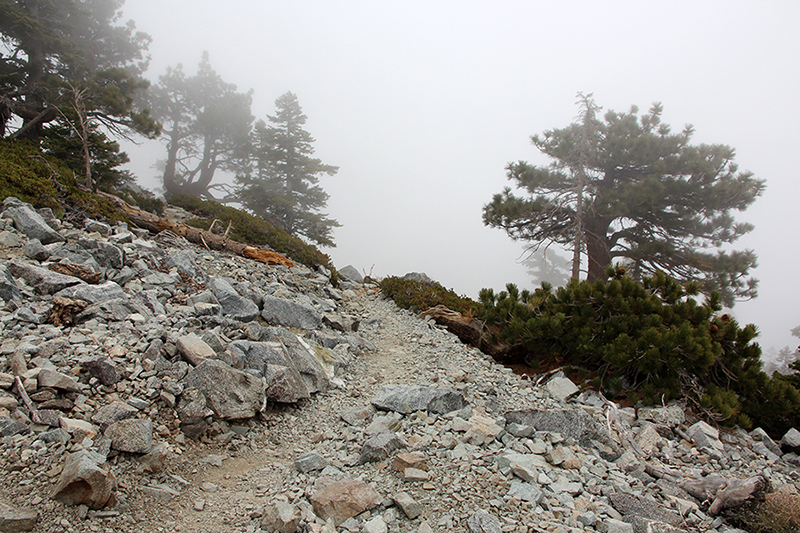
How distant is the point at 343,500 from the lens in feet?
10.5

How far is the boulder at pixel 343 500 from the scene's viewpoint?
10.3 feet

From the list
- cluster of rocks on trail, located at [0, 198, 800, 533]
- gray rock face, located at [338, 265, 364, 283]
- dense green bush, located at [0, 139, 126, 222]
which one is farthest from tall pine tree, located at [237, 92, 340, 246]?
cluster of rocks on trail, located at [0, 198, 800, 533]

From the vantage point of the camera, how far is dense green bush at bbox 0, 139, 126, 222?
8.29 meters

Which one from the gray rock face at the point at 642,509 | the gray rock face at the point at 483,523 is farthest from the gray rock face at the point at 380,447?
the gray rock face at the point at 642,509

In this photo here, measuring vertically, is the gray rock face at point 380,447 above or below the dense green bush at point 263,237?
below

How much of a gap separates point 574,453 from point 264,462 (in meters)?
3.35

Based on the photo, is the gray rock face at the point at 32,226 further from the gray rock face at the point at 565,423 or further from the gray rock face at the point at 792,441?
the gray rock face at the point at 792,441

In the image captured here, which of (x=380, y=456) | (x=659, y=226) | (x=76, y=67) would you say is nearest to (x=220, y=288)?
(x=380, y=456)

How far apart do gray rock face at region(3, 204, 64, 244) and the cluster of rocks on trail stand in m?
0.03

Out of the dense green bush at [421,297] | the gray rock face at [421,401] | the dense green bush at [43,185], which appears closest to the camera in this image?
the gray rock face at [421,401]

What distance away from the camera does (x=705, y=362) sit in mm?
5539

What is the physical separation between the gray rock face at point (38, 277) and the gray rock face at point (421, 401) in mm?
4667

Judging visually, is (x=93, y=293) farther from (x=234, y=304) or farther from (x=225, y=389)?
(x=225, y=389)

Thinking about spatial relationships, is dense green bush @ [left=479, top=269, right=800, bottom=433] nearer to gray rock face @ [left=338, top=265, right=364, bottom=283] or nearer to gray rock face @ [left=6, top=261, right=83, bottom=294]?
gray rock face @ [left=6, top=261, right=83, bottom=294]
